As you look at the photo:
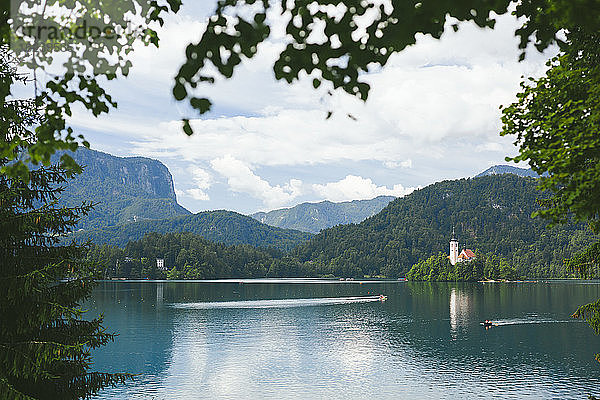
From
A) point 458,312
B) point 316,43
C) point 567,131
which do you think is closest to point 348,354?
point 458,312

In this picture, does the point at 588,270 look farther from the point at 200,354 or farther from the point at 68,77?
the point at 200,354

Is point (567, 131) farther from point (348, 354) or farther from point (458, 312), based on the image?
point (458, 312)

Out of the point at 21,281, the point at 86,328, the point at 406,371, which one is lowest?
the point at 406,371

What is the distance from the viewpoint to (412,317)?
249 ft

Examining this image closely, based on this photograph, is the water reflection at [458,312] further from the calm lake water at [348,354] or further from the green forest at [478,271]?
the green forest at [478,271]

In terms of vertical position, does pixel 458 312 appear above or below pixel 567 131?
below

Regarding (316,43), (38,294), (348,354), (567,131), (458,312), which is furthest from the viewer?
(458,312)

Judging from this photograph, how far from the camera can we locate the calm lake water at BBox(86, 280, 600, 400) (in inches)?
1448

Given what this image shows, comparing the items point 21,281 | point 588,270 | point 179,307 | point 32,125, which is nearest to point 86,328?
point 21,281

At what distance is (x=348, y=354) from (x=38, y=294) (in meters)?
36.6

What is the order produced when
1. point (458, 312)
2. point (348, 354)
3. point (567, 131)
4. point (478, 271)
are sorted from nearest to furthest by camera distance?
point (567, 131)
point (348, 354)
point (458, 312)
point (478, 271)

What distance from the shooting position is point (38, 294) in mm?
15711

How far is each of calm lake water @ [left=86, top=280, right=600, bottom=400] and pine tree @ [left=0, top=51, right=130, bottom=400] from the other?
18.7 meters

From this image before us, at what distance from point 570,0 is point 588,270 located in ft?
49.0
